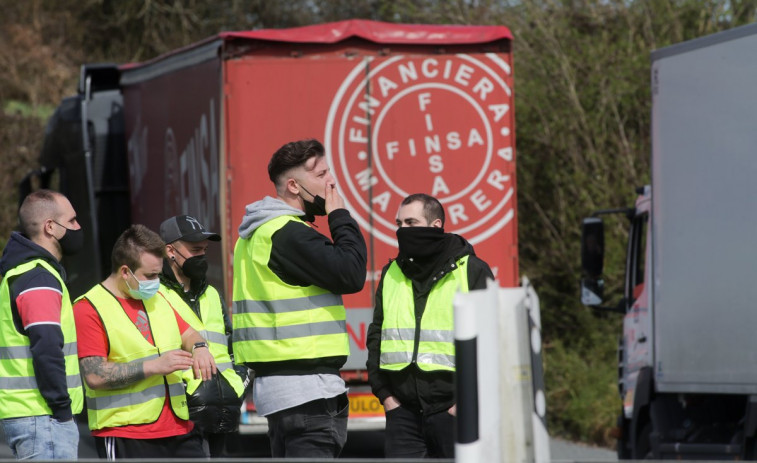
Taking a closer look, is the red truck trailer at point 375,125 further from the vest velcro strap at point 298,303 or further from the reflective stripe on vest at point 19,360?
the vest velcro strap at point 298,303

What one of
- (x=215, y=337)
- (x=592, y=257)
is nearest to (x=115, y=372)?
(x=215, y=337)

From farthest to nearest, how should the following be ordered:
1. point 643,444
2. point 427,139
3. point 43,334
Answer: point 427,139 < point 643,444 < point 43,334

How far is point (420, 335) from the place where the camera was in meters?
5.23

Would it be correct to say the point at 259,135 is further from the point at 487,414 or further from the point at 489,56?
the point at 487,414

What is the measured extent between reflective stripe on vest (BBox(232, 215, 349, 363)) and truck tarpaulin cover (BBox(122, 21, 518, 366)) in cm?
393

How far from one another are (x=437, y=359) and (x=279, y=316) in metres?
0.88

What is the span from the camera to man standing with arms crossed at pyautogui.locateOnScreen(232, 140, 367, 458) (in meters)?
4.58

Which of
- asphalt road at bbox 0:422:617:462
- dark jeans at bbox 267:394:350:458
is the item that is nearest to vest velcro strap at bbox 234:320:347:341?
dark jeans at bbox 267:394:350:458

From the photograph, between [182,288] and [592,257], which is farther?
[592,257]

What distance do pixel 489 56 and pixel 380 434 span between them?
5285 mm

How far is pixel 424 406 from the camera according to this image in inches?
205

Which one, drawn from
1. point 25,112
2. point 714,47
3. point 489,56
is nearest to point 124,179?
point 489,56

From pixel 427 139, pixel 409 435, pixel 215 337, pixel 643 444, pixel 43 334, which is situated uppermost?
pixel 427 139

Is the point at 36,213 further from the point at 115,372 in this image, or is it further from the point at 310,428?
the point at 310,428
